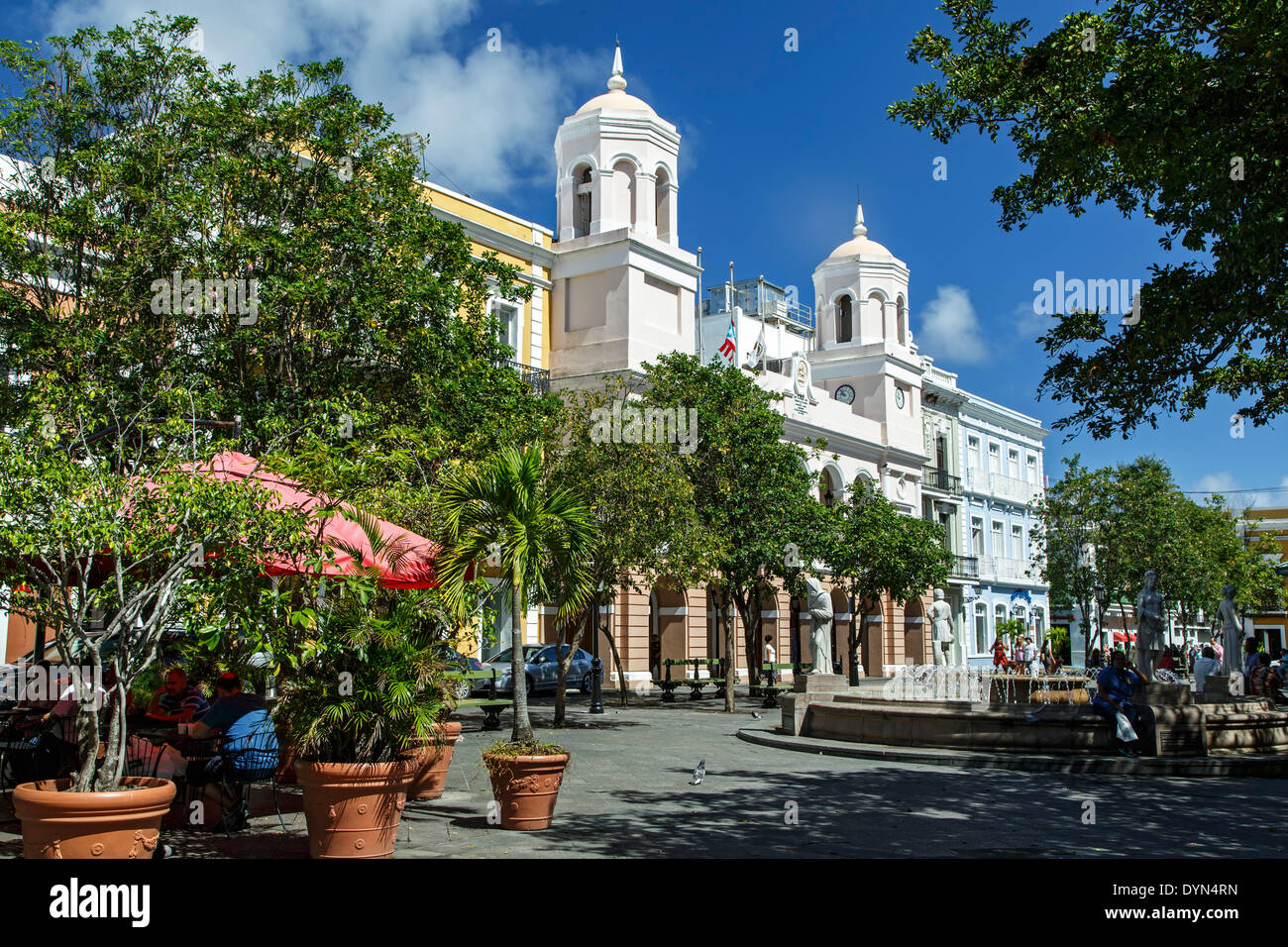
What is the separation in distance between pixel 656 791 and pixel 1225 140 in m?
8.07

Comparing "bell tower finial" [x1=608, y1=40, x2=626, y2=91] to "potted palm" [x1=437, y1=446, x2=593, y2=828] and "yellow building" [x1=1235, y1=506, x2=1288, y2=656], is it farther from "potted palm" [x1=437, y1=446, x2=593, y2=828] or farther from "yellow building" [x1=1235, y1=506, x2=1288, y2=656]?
"yellow building" [x1=1235, y1=506, x2=1288, y2=656]

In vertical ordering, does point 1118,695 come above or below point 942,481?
below

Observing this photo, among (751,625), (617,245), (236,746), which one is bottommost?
(236,746)

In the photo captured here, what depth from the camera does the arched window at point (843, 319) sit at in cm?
4897

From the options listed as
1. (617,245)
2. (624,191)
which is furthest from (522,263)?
(624,191)

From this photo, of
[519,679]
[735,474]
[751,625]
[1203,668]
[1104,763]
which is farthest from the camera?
[751,625]

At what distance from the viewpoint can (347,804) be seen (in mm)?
7391

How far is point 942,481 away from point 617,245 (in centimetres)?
2514

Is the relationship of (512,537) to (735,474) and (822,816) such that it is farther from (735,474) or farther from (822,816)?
(735,474)

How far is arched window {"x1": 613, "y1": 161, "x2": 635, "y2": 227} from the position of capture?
1340 inches

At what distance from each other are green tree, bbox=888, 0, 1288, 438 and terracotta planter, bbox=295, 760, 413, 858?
7.57m

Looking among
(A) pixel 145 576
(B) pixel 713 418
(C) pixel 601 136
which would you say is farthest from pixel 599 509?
(C) pixel 601 136

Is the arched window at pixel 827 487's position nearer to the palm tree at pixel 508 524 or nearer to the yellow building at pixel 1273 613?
the palm tree at pixel 508 524

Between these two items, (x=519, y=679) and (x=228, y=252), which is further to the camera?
(x=228, y=252)
